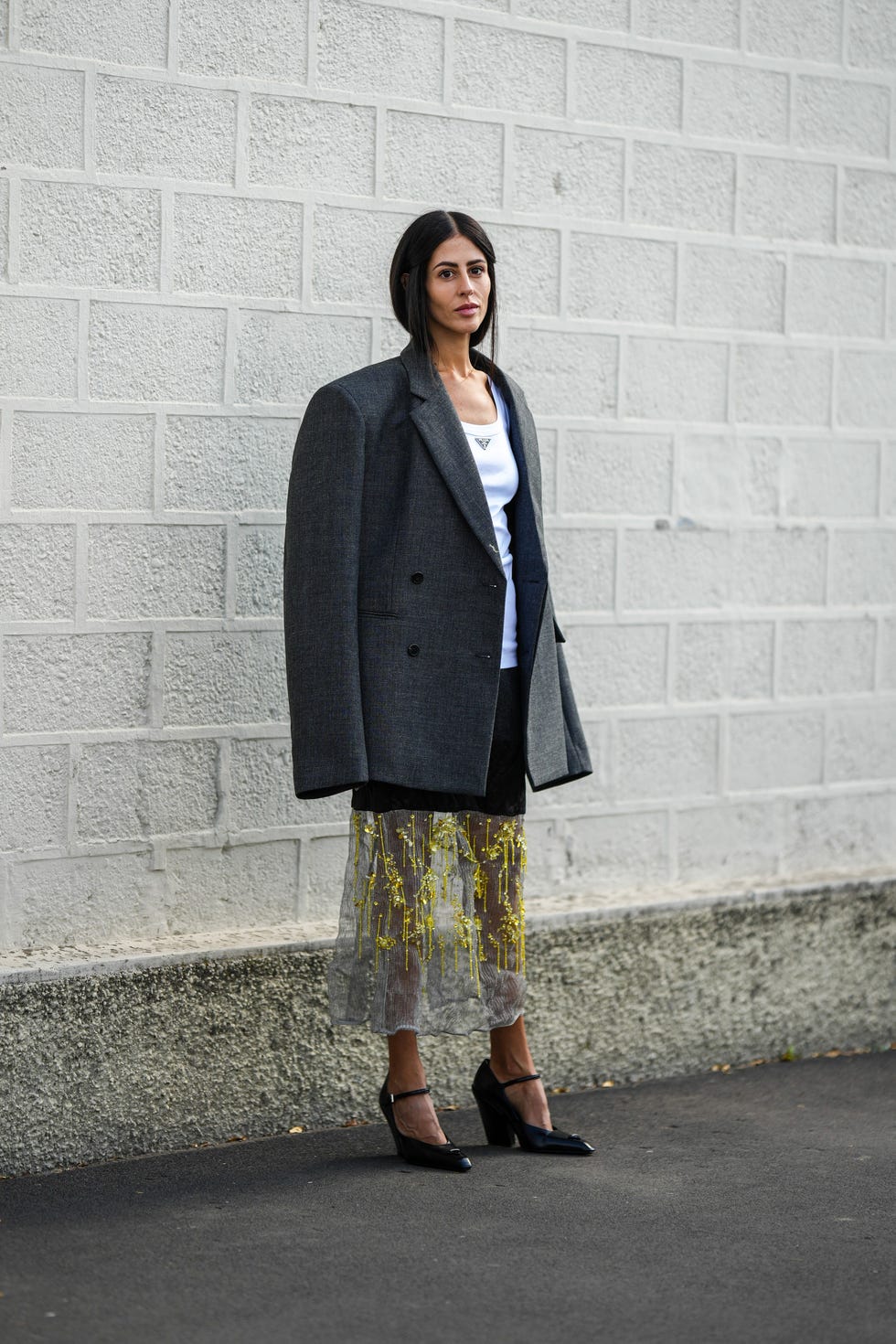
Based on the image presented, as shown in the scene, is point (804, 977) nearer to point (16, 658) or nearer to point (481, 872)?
point (481, 872)

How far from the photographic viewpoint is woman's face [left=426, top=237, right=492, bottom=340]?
149 inches

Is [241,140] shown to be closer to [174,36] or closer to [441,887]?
[174,36]

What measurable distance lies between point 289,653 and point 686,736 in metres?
1.53

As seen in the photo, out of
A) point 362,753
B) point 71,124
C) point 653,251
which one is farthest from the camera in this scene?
point 653,251

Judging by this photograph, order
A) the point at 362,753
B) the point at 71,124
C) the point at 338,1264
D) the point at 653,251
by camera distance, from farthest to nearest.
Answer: the point at 653,251, the point at 71,124, the point at 362,753, the point at 338,1264

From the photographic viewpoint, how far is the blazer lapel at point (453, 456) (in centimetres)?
371

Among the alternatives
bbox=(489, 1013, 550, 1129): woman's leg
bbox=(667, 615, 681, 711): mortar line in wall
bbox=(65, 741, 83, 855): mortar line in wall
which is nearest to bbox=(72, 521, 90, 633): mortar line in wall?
bbox=(65, 741, 83, 855): mortar line in wall

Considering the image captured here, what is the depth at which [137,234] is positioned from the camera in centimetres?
397

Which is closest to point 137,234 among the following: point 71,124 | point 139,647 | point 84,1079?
point 71,124

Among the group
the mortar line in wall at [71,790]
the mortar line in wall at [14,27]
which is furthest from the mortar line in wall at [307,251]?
the mortar line in wall at [71,790]

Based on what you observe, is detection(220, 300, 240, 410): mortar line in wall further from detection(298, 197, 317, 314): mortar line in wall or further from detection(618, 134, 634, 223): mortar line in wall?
detection(618, 134, 634, 223): mortar line in wall

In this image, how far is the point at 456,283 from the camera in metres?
3.80

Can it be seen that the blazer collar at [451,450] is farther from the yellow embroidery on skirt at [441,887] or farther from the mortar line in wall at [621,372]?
the mortar line in wall at [621,372]

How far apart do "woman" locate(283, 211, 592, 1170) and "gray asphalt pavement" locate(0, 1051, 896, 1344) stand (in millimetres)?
224
